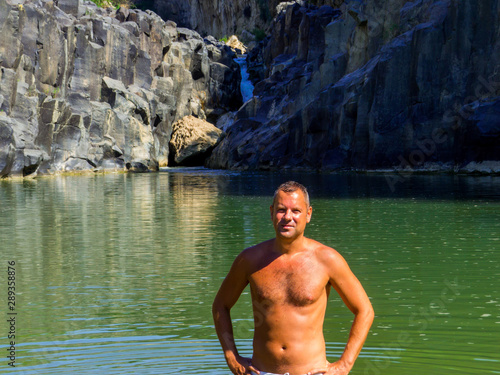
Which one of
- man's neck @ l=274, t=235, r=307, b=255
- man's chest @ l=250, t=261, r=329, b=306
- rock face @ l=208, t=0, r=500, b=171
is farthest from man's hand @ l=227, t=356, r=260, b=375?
rock face @ l=208, t=0, r=500, b=171

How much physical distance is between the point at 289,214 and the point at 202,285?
689cm

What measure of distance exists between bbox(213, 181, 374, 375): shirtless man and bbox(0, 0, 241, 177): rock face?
46457mm

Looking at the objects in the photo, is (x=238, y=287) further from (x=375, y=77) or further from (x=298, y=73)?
(x=298, y=73)

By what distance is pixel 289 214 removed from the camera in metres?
4.11

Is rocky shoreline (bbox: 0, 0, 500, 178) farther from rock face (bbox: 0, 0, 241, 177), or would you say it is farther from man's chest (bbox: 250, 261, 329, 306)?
man's chest (bbox: 250, 261, 329, 306)

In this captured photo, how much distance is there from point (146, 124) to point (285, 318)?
71034mm

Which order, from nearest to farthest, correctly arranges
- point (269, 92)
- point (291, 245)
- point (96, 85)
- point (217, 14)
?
point (291, 245)
point (269, 92)
point (96, 85)
point (217, 14)

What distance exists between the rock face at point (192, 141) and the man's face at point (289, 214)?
69.7 m

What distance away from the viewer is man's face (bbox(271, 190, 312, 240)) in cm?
412

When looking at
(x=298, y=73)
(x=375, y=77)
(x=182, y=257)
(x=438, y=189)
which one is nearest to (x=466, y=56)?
(x=375, y=77)

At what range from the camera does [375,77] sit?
1934 inches

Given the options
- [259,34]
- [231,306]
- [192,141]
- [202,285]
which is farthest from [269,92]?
[231,306]

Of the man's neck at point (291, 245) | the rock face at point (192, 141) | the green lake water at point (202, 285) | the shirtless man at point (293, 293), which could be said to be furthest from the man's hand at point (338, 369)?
the rock face at point (192, 141)

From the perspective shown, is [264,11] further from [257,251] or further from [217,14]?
[257,251]
